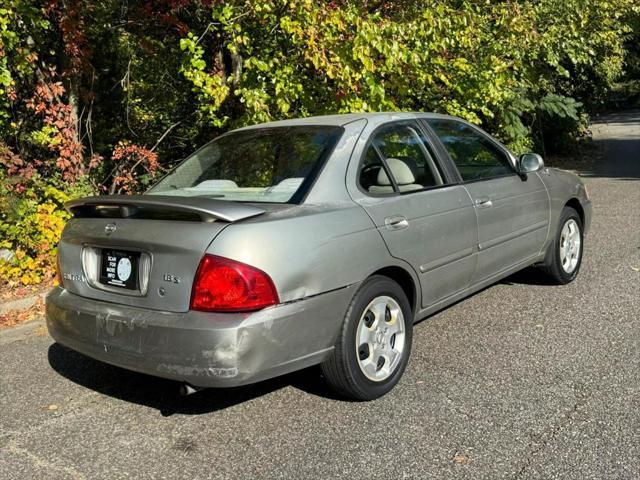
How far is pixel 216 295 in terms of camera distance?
10.3 ft

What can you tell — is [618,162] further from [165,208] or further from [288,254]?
[165,208]

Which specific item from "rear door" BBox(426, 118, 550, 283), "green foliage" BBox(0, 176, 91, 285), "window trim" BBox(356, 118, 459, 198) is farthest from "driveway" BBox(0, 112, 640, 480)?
"green foliage" BBox(0, 176, 91, 285)

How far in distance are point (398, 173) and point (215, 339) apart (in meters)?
1.73

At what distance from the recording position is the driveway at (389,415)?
10.2ft

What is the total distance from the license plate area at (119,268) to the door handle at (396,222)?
140 centimetres

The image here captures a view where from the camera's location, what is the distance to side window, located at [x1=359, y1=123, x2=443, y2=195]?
4.04 meters

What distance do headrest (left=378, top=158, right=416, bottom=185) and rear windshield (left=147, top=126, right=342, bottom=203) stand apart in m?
0.38

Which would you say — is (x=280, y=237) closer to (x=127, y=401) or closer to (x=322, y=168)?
(x=322, y=168)

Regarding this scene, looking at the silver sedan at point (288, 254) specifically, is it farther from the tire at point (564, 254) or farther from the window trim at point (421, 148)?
the tire at point (564, 254)

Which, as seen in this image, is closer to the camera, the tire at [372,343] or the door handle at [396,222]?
the tire at [372,343]

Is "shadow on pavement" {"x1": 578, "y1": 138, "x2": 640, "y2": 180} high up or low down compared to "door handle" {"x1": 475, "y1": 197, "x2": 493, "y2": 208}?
down

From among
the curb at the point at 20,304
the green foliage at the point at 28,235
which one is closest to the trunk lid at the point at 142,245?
the curb at the point at 20,304

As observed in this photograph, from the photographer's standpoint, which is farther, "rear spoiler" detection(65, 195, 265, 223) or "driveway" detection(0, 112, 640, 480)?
"rear spoiler" detection(65, 195, 265, 223)

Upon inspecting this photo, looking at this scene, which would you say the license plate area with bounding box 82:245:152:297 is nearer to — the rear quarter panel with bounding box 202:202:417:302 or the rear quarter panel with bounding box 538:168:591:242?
the rear quarter panel with bounding box 202:202:417:302
